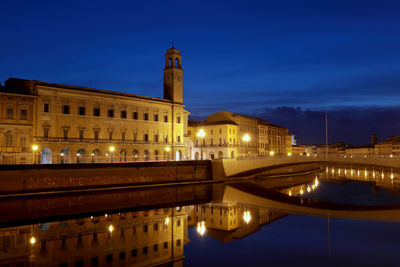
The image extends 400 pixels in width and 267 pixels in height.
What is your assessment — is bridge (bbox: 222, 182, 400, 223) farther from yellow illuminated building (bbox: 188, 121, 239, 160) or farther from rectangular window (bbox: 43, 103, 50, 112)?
yellow illuminated building (bbox: 188, 121, 239, 160)

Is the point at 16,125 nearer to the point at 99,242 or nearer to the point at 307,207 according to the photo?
the point at 99,242

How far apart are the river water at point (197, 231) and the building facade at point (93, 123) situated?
41.9ft

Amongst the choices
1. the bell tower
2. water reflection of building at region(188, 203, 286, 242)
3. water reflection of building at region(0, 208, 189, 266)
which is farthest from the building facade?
water reflection of building at region(0, 208, 189, 266)

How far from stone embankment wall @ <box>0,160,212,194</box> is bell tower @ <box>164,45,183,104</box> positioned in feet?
56.3

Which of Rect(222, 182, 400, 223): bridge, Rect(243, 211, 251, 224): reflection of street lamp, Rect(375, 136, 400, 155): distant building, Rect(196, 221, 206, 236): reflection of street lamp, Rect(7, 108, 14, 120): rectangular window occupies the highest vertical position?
Rect(7, 108, 14, 120): rectangular window

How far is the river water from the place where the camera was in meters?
17.1

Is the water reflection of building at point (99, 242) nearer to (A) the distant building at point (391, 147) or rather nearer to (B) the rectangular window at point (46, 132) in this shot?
(B) the rectangular window at point (46, 132)

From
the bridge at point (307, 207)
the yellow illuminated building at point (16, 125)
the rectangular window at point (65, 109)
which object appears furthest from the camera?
the rectangular window at point (65, 109)

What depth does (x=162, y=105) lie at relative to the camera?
5816cm

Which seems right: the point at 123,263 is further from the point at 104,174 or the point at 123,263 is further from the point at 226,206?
the point at 104,174

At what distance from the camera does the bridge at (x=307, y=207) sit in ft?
88.2

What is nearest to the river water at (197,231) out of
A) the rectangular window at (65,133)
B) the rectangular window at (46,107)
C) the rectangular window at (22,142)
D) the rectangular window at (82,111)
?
the rectangular window at (22,142)

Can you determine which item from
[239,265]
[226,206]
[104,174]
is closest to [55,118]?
[104,174]

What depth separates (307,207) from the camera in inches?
1201
